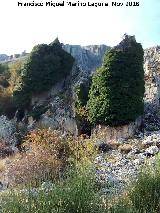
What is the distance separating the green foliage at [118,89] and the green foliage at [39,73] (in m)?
8.53

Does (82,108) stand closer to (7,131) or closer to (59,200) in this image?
(7,131)

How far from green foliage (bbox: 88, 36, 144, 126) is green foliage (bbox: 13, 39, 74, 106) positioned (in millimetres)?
8527

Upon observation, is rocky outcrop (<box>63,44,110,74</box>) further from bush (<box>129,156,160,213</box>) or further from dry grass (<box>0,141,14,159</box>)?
bush (<box>129,156,160,213</box>)

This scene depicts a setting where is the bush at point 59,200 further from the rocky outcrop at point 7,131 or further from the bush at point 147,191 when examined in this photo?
the rocky outcrop at point 7,131

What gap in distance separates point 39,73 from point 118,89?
36.0 feet

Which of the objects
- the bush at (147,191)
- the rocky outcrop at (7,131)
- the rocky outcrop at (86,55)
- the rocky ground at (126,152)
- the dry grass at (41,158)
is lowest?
the rocky outcrop at (7,131)

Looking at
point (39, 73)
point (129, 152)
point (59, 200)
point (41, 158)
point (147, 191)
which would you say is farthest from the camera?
point (39, 73)

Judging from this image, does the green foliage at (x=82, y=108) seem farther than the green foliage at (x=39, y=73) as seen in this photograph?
No

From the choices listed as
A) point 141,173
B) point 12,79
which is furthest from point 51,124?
point 141,173

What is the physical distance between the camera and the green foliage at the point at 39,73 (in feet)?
128

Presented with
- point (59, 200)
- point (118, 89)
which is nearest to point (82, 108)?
point (118, 89)

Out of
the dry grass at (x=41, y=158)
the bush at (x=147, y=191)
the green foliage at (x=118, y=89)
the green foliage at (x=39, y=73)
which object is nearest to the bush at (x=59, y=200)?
the bush at (x=147, y=191)

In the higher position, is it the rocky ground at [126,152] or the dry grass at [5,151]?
the rocky ground at [126,152]

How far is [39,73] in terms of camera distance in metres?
39.1
